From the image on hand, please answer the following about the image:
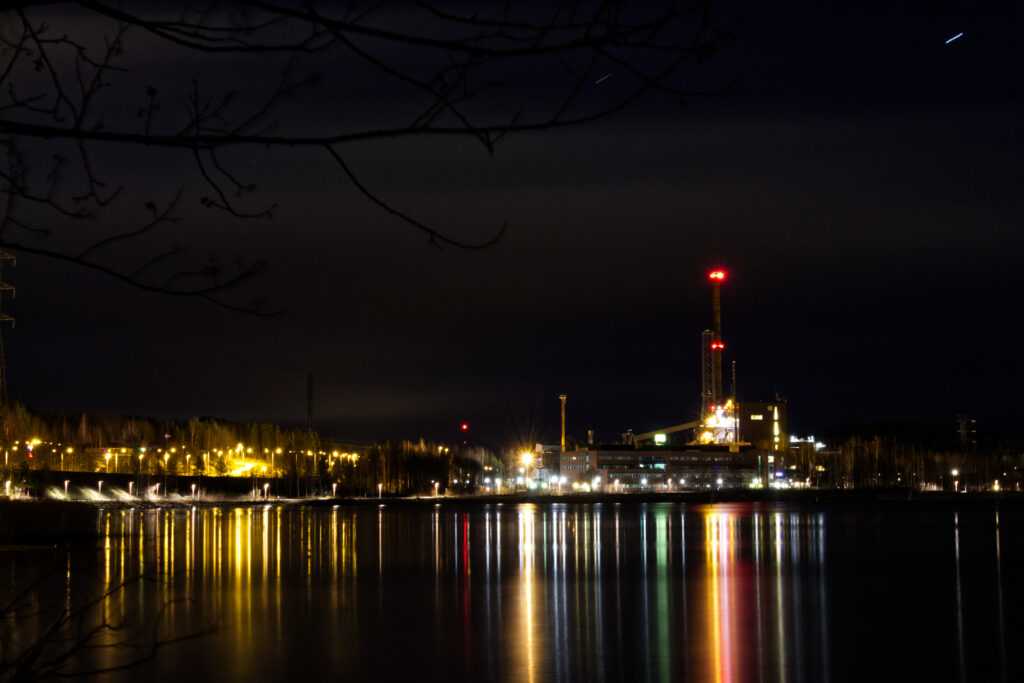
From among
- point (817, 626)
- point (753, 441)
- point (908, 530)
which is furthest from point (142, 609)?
point (753, 441)

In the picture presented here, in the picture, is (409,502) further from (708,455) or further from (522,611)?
(522,611)

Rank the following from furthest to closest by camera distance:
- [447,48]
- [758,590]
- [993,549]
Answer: [993,549] < [758,590] < [447,48]

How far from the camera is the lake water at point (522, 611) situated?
14977mm

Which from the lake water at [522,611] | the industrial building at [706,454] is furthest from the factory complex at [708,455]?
the lake water at [522,611]

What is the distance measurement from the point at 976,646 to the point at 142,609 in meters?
13.9

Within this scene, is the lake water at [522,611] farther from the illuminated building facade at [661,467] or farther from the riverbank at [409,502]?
the illuminated building facade at [661,467]

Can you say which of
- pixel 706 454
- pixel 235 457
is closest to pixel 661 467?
pixel 706 454

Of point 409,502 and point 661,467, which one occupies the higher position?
point 661,467

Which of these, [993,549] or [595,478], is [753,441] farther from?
[993,549]

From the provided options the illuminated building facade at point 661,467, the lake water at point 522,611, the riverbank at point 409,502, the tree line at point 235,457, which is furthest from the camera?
the illuminated building facade at point 661,467

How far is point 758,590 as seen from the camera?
25.5 metres

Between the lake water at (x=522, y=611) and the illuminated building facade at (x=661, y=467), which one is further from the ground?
the lake water at (x=522, y=611)

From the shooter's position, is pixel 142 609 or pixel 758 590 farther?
pixel 758 590

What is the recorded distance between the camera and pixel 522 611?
21.3 m
